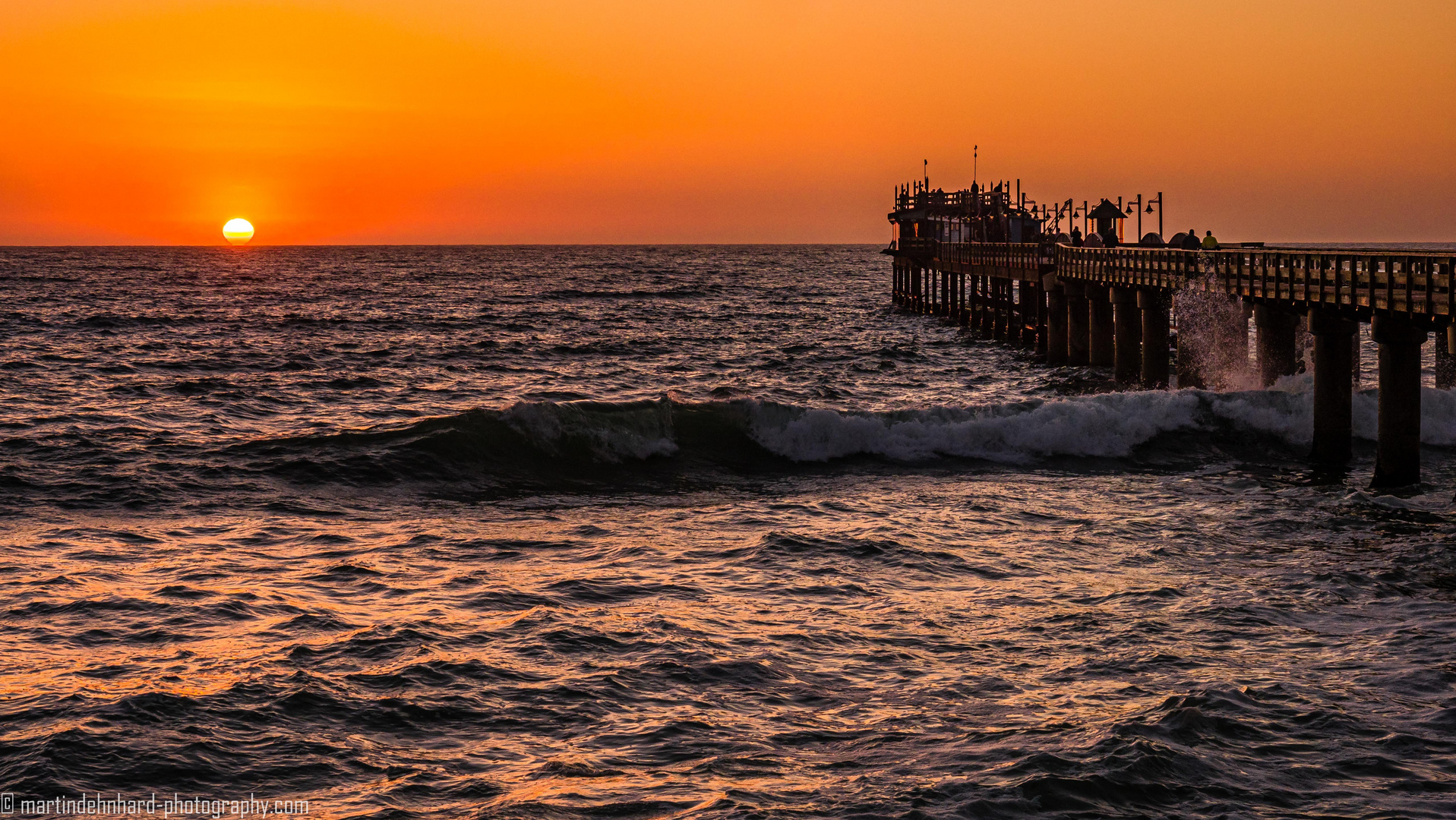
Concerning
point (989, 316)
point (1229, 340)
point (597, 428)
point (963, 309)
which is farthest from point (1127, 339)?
point (963, 309)

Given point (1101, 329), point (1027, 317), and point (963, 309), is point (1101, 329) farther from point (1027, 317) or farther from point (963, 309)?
point (963, 309)

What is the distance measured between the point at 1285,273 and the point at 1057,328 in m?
20.3

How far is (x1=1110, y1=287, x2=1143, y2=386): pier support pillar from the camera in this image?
3722 cm

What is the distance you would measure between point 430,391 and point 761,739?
30.0 m

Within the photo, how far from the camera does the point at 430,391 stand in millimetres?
38812

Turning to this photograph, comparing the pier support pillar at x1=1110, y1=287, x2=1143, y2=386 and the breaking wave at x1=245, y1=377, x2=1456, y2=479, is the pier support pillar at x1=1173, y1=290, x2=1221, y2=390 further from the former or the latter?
the breaking wave at x1=245, y1=377, x2=1456, y2=479

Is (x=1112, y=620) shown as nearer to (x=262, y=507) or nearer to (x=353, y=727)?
(x=353, y=727)

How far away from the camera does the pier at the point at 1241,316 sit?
21125 mm

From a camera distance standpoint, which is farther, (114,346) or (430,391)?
(114,346)

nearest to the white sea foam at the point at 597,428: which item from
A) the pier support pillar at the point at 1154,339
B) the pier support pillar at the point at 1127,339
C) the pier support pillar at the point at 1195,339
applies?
the pier support pillar at the point at 1195,339

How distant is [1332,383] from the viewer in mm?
24000

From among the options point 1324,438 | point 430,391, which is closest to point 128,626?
point 1324,438

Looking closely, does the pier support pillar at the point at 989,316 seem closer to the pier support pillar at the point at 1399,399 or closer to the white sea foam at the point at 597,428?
the white sea foam at the point at 597,428

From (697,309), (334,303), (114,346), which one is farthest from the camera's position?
(334,303)
